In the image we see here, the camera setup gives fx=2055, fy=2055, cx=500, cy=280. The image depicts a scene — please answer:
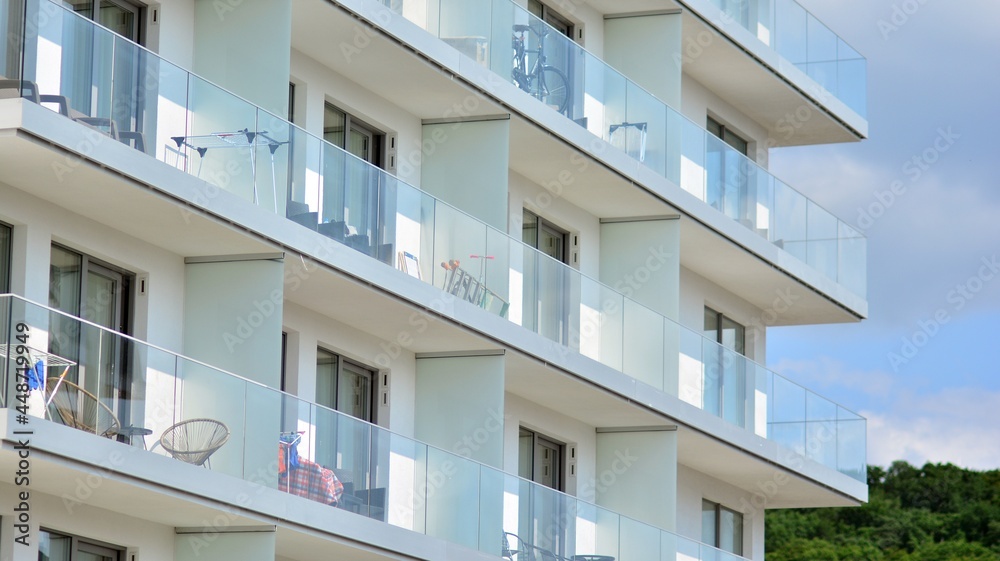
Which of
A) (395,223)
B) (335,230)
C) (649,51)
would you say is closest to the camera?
(335,230)

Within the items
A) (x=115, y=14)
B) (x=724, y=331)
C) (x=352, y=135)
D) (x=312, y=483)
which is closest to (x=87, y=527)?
(x=312, y=483)

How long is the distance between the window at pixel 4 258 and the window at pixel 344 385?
5.96m

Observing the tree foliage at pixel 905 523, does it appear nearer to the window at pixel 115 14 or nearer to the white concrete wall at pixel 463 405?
the white concrete wall at pixel 463 405

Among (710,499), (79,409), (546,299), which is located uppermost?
(546,299)

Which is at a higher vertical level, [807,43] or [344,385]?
[807,43]

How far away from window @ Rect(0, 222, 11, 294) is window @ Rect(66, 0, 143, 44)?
2701 millimetres

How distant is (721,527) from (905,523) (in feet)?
216

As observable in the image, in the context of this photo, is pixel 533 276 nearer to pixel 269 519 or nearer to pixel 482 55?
pixel 482 55

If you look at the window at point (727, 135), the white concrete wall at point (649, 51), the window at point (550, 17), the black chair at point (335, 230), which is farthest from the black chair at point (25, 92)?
the window at point (727, 135)

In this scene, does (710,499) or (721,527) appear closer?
(710,499)

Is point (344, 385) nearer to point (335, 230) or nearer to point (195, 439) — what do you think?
point (335, 230)

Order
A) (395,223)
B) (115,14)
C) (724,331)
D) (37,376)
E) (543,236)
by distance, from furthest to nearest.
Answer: (724,331) < (543,236) < (395,223) < (115,14) < (37,376)

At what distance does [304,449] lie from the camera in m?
22.1

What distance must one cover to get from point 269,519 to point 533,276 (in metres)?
7.37
